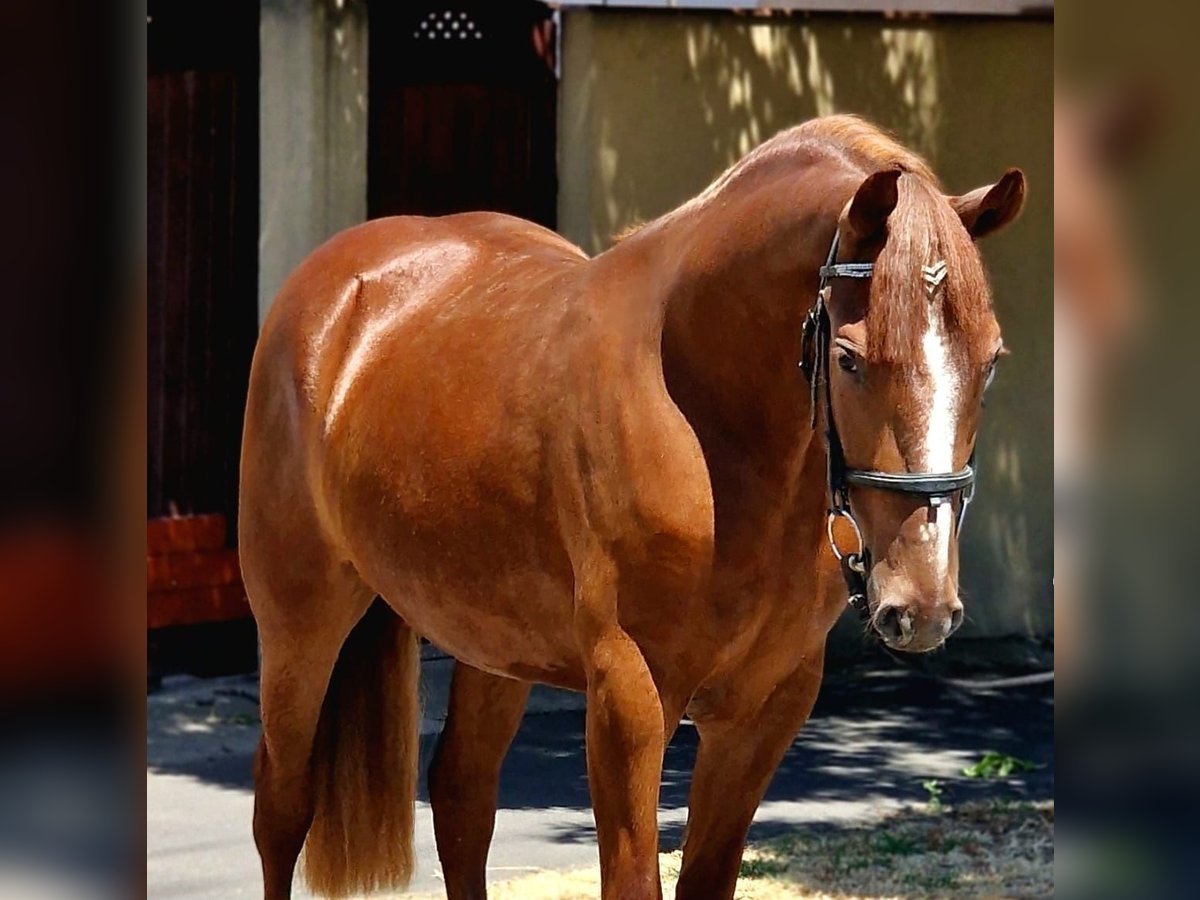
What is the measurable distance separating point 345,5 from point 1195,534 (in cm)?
693

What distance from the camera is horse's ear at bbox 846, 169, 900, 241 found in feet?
8.74

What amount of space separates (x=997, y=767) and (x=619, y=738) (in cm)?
417

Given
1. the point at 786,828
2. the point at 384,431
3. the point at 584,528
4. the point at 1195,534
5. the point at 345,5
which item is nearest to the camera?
the point at 1195,534

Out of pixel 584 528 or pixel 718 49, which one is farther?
pixel 718 49

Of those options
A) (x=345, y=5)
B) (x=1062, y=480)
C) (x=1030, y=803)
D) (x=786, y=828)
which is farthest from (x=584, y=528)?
(x=345, y=5)

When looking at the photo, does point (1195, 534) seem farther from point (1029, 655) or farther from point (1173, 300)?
point (1029, 655)

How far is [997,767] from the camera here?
700 cm

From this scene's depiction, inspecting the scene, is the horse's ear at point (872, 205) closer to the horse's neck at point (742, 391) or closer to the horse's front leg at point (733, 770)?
the horse's neck at point (742, 391)

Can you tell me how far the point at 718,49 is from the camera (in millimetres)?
8352

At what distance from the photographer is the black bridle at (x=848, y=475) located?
263 centimetres

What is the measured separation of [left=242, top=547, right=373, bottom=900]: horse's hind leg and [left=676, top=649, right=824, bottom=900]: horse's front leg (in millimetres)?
1053

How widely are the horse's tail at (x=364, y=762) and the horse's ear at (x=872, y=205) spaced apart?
2054 mm

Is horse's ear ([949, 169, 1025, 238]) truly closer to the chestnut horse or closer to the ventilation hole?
the chestnut horse

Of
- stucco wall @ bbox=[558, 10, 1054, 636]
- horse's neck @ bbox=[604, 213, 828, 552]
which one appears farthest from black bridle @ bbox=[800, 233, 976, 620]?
stucco wall @ bbox=[558, 10, 1054, 636]
